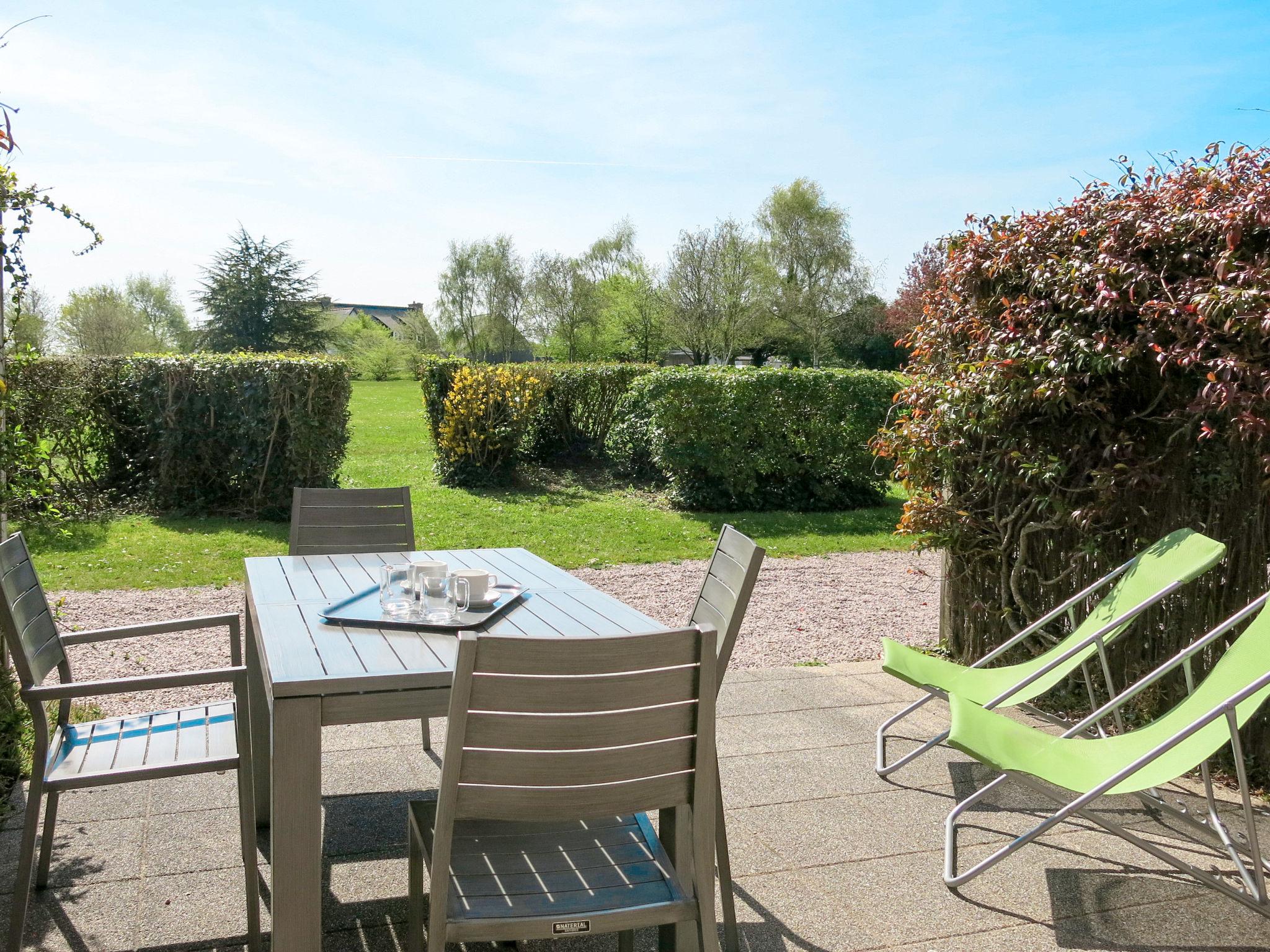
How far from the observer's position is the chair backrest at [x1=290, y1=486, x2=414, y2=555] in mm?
4359

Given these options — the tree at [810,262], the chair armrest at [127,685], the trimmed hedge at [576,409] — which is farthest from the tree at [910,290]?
the chair armrest at [127,685]

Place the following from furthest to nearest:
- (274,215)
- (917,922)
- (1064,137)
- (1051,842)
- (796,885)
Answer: (274,215) → (1064,137) → (1051,842) → (796,885) → (917,922)

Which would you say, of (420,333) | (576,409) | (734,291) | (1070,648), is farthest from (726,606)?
A: (420,333)

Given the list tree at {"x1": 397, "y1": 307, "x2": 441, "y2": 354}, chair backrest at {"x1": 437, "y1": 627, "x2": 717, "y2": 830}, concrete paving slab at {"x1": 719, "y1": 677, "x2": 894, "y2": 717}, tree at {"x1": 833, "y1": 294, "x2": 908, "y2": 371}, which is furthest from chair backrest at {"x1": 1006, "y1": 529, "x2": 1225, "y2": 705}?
tree at {"x1": 397, "y1": 307, "x2": 441, "y2": 354}

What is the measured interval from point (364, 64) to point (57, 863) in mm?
5726

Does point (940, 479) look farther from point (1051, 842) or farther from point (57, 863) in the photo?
point (57, 863)

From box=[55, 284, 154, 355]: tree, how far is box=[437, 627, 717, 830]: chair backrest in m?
32.2

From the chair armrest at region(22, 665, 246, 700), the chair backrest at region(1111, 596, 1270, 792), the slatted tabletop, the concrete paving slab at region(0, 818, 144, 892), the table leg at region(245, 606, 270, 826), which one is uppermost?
the slatted tabletop

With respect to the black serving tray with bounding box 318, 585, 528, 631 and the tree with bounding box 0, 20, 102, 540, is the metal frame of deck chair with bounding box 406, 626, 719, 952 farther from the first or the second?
the tree with bounding box 0, 20, 102, 540

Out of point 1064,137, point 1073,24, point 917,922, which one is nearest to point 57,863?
point 917,922

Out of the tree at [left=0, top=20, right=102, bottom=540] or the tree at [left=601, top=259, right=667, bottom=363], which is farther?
the tree at [left=601, top=259, right=667, bottom=363]

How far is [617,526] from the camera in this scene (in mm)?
10328

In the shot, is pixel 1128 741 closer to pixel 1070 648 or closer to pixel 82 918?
pixel 1070 648

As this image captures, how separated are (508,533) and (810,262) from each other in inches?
1323
